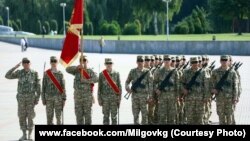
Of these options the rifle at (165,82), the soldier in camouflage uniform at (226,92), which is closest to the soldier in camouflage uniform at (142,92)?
the rifle at (165,82)

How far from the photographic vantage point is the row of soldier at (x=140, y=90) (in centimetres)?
1115

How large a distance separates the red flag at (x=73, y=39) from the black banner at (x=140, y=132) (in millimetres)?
3639

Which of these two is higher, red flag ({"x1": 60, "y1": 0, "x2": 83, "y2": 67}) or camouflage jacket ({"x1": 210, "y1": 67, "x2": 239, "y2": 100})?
red flag ({"x1": 60, "y1": 0, "x2": 83, "y2": 67})

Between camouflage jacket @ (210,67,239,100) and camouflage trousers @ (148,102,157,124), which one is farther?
camouflage trousers @ (148,102,157,124)

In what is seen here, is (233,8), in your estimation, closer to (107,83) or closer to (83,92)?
(107,83)

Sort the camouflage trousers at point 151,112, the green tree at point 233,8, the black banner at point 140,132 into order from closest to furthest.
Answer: the black banner at point 140,132 → the camouflage trousers at point 151,112 → the green tree at point 233,8

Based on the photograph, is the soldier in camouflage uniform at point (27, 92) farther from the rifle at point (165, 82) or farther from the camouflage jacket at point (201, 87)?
the camouflage jacket at point (201, 87)

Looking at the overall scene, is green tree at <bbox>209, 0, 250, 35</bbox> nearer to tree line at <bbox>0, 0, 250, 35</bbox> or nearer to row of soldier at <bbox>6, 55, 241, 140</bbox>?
tree line at <bbox>0, 0, 250, 35</bbox>

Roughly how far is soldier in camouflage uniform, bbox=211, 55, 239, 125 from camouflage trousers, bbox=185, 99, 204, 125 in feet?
1.01

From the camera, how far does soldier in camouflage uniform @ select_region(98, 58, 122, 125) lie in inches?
446

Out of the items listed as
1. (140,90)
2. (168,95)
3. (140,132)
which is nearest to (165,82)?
(168,95)

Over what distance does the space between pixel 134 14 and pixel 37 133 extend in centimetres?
5564

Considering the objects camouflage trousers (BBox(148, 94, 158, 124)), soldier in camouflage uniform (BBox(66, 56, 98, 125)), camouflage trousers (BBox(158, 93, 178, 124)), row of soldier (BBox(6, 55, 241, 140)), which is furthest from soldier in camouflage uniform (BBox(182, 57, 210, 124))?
soldier in camouflage uniform (BBox(66, 56, 98, 125))

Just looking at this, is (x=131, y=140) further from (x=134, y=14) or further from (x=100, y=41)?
(x=134, y=14)
